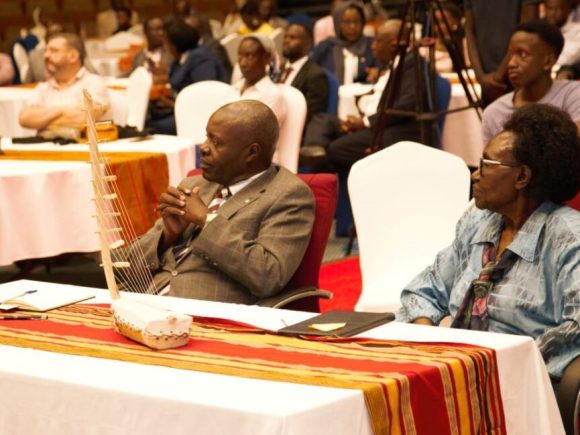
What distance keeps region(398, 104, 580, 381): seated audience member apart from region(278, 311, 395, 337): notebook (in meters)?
0.46

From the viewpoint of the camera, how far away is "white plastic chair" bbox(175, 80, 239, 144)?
7.09m

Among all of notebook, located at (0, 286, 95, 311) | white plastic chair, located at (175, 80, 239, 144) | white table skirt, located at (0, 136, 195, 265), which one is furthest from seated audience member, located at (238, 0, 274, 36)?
notebook, located at (0, 286, 95, 311)

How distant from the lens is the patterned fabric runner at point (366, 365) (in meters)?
2.32

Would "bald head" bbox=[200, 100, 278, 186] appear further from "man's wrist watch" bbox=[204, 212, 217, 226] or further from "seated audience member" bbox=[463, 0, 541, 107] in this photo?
"seated audience member" bbox=[463, 0, 541, 107]

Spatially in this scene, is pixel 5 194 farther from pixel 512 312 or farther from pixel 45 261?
pixel 512 312

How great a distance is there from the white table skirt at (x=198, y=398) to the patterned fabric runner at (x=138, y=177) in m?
2.82

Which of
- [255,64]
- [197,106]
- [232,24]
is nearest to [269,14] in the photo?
[232,24]

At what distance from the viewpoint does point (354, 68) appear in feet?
31.3

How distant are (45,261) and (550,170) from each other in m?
4.32

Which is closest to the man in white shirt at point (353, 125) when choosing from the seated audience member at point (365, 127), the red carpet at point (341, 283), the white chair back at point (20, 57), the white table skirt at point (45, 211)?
the seated audience member at point (365, 127)

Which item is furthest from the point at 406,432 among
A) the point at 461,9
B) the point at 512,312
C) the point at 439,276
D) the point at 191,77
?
the point at 461,9

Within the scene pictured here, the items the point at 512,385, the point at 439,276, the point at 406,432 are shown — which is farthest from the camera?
the point at 439,276

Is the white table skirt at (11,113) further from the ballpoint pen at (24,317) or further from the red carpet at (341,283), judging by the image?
the ballpoint pen at (24,317)

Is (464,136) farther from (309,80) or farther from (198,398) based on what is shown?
(198,398)
